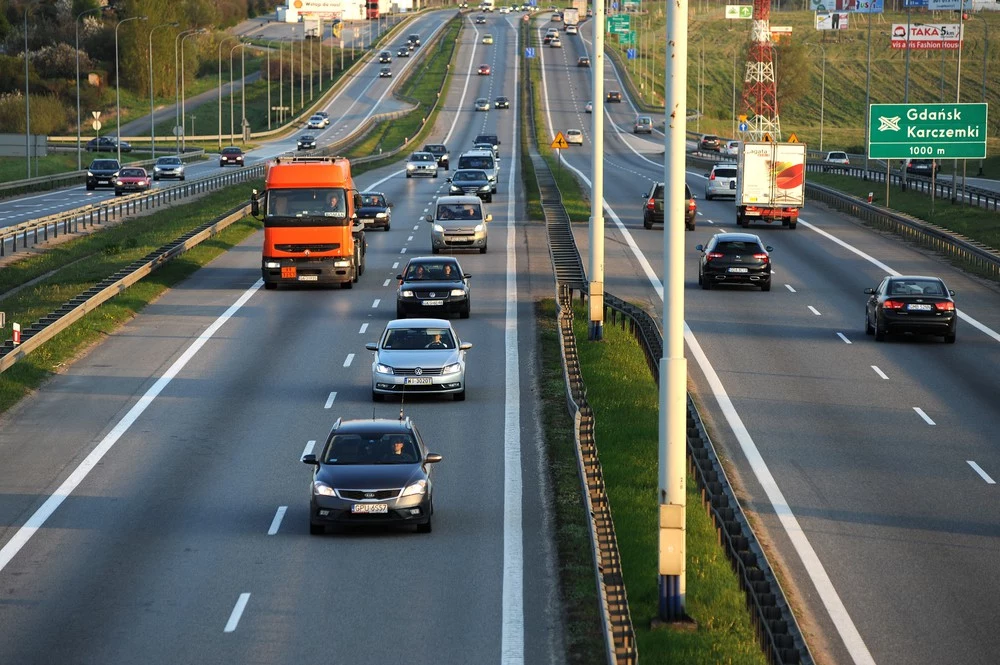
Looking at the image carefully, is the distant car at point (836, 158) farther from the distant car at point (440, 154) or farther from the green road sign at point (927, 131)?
the green road sign at point (927, 131)

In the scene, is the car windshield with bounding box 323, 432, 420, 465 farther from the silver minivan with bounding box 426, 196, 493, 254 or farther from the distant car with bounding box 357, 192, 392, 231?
the distant car with bounding box 357, 192, 392, 231

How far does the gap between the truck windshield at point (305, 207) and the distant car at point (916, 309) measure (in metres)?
15.4

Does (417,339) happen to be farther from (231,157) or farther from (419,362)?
(231,157)

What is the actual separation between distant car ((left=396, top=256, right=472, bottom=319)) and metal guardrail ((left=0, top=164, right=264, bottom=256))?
2123 centimetres

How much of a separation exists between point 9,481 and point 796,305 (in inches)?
1014

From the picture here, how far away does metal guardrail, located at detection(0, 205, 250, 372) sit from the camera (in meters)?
32.5

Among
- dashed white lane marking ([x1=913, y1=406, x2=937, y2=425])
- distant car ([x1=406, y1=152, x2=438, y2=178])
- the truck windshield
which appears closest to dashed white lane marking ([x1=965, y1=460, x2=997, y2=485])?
dashed white lane marking ([x1=913, y1=406, x2=937, y2=425])

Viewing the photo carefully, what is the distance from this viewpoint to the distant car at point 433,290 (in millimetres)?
39594

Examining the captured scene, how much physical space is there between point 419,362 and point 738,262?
1870 centimetres

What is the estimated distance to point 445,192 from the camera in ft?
272

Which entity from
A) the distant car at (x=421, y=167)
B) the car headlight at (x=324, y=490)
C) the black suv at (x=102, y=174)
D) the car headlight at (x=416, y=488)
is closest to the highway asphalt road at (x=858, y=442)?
the car headlight at (x=416, y=488)

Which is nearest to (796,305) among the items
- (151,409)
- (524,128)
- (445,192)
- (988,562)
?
(151,409)

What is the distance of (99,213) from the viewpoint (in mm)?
69312

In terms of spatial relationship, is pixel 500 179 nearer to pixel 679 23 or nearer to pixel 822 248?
pixel 822 248
